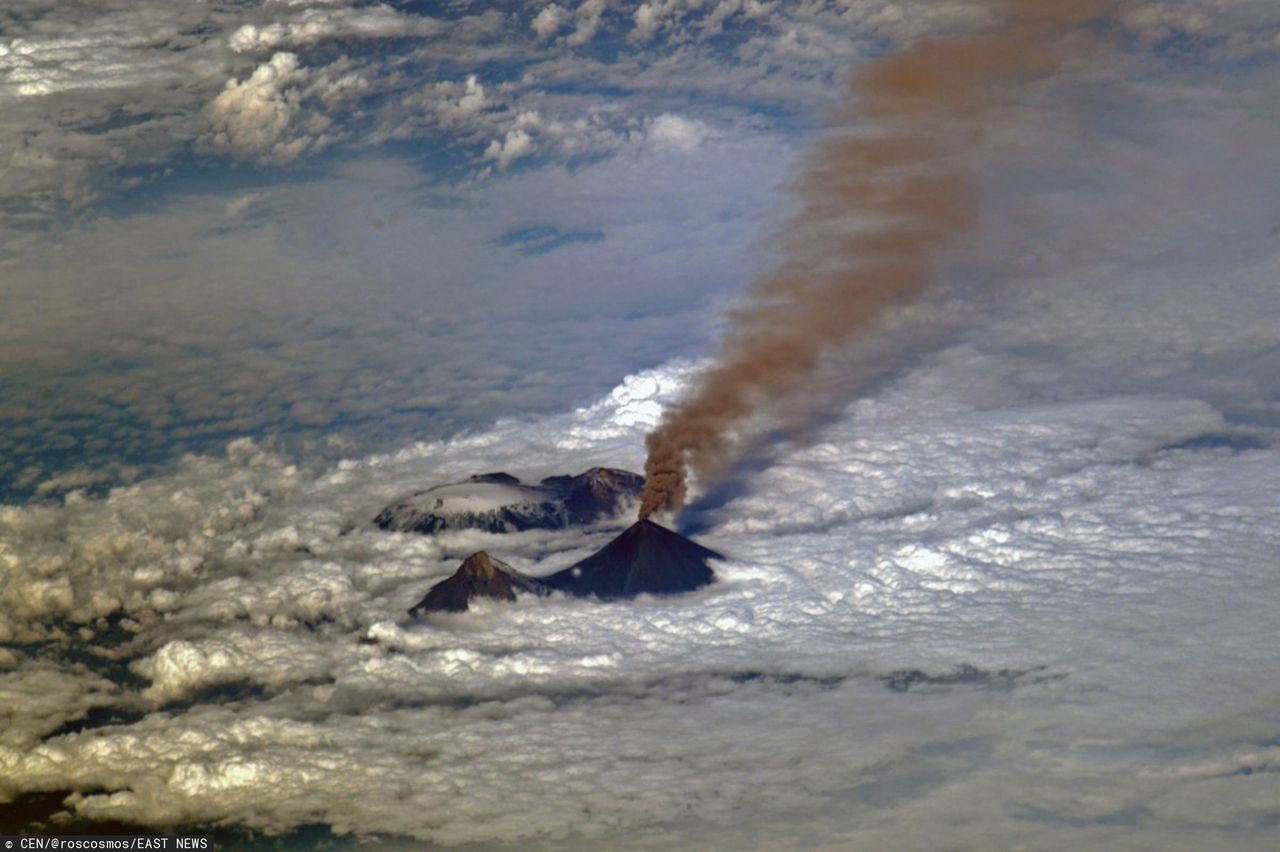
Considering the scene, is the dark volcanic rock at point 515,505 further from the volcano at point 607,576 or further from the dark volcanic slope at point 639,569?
the dark volcanic slope at point 639,569

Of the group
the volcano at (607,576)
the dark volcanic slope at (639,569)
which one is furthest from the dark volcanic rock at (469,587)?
the dark volcanic slope at (639,569)

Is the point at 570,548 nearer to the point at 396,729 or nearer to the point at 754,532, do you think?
the point at 754,532

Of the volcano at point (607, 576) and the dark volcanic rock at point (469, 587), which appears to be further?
the volcano at point (607, 576)

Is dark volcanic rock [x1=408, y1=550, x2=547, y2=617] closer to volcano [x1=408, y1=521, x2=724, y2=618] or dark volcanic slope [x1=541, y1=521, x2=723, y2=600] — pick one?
volcano [x1=408, y1=521, x2=724, y2=618]

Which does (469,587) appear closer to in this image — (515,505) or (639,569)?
(639,569)

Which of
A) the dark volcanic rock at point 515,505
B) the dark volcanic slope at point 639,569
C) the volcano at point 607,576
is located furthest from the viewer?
the dark volcanic rock at point 515,505

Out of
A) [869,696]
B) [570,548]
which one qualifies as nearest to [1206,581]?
[869,696]
